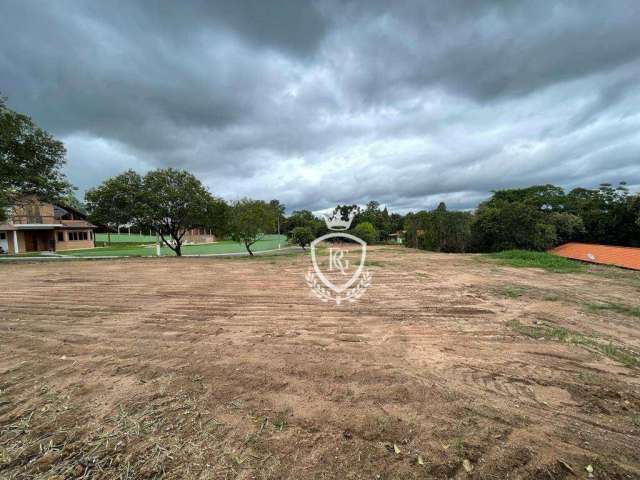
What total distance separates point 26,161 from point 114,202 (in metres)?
4.07

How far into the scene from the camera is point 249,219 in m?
17.2

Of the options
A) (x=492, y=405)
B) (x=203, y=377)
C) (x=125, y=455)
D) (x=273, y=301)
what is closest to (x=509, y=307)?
(x=492, y=405)

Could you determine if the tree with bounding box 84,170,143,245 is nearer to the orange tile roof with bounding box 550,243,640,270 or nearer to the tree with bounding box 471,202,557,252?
the tree with bounding box 471,202,557,252

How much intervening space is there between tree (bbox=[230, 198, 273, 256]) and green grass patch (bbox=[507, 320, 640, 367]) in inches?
603

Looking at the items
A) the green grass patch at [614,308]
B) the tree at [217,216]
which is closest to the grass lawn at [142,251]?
the tree at [217,216]

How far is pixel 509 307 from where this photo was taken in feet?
16.8

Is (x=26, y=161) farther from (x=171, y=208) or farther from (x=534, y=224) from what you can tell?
(x=534, y=224)

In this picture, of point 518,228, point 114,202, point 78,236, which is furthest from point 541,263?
point 78,236

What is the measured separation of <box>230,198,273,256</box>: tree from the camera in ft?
56.9

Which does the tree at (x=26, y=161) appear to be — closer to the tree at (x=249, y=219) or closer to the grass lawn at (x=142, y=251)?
the grass lawn at (x=142, y=251)

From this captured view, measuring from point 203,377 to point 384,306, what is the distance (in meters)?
3.57

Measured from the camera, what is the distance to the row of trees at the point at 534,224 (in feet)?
68.0

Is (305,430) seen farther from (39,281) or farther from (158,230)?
(158,230)

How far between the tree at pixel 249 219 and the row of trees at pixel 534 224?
17.1m
